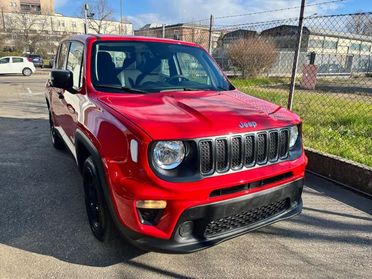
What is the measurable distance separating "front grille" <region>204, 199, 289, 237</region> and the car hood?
2.10 ft

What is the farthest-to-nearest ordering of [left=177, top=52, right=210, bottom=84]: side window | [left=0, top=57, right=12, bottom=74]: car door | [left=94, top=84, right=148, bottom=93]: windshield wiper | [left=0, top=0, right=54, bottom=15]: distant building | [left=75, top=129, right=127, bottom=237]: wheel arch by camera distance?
1. [left=0, top=0, right=54, bottom=15]: distant building
2. [left=0, top=57, right=12, bottom=74]: car door
3. [left=177, top=52, right=210, bottom=84]: side window
4. [left=94, top=84, right=148, bottom=93]: windshield wiper
5. [left=75, top=129, right=127, bottom=237]: wheel arch

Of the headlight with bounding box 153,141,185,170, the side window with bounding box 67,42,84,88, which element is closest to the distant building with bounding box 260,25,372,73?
the side window with bounding box 67,42,84,88

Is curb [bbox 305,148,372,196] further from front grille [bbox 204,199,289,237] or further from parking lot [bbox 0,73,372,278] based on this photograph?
front grille [bbox 204,199,289,237]

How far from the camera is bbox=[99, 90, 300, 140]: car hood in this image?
2266mm

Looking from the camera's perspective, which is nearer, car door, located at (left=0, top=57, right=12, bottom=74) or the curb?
the curb

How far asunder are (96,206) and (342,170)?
3134 millimetres

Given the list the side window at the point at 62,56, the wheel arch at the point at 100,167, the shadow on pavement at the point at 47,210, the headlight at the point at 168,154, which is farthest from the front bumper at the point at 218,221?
the side window at the point at 62,56

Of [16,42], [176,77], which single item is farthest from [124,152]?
[16,42]

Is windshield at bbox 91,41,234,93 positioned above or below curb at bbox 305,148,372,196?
above

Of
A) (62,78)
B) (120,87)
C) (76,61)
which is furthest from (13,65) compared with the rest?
(120,87)

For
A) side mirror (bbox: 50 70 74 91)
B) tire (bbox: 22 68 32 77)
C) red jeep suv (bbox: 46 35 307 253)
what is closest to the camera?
red jeep suv (bbox: 46 35 307 253)

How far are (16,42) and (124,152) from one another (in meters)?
47.8

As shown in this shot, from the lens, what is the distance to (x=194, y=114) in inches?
98.0

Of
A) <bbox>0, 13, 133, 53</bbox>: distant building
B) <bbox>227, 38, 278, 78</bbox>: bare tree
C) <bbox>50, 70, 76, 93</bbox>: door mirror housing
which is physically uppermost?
<bbox>0, 13, 133, 53</bbox>: distant building
